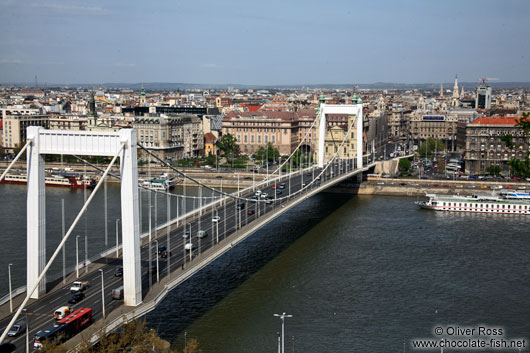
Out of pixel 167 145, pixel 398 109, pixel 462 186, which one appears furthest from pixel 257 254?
pixel 398 109

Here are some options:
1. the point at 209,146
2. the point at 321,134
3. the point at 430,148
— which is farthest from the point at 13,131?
the point at 430,148

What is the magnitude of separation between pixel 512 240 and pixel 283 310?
936cm

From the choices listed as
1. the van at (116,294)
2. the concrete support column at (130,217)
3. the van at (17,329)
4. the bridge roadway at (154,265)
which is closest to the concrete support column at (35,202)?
the bridge roadway at (154,265)

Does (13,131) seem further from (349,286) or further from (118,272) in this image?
(118,272)

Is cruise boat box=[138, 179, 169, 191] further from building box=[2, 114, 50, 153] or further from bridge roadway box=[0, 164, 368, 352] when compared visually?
building box=[2, 114, 50, 153]

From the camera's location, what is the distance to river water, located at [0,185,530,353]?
459 inches

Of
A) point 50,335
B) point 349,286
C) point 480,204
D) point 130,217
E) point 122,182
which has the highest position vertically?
point 122,182

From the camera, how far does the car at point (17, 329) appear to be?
910 centimetres

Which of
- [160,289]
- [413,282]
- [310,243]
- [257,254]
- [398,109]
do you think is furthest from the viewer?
[398,109]

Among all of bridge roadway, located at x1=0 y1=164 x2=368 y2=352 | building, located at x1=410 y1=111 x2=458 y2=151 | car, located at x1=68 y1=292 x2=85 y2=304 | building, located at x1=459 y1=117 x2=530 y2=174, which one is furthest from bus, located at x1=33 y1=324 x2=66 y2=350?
building, located at x1=410 y1=111 x2=458 y2=151

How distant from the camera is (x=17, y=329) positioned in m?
9.22

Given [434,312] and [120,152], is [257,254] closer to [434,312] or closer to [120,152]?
[434,312]

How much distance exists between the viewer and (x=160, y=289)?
10.8 m

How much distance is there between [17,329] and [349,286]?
7449mm
